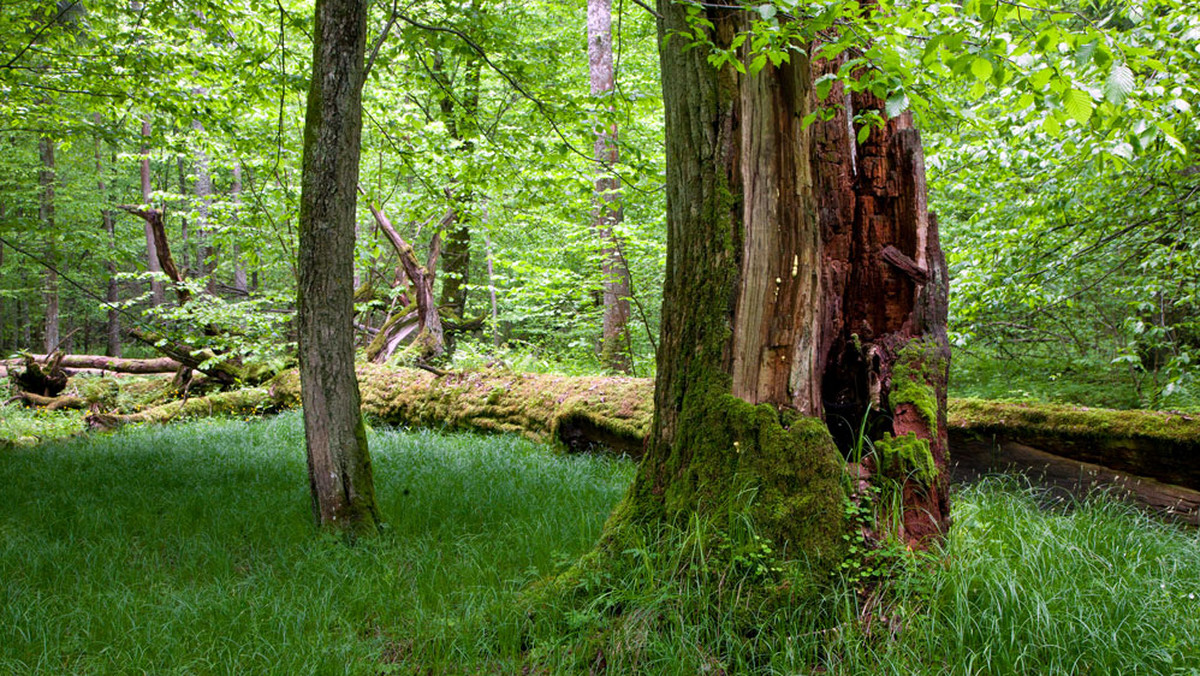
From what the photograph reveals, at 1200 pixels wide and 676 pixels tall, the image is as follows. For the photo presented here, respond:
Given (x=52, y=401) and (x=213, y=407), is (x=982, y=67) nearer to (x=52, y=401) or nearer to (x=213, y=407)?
(x=213, y=407)

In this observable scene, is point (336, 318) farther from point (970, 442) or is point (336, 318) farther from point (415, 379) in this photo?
point (415, 379)

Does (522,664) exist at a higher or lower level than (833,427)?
lower

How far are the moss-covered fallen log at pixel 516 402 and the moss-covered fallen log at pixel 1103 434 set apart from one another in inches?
114

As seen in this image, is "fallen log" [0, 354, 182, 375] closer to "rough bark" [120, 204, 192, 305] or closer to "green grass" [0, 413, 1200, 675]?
"rough bark" [120, 204, 192, 305]

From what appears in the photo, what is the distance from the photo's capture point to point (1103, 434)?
4426 mm

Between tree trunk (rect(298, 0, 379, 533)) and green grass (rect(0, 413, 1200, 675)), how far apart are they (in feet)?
1.29

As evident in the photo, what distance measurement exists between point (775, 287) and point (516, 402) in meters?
5.60

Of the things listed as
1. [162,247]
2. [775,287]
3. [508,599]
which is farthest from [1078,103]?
[162,247]

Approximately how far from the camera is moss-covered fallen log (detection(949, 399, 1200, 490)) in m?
4.19

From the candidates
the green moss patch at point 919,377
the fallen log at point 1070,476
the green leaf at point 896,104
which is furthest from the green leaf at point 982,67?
the fallen log at point 1070,476

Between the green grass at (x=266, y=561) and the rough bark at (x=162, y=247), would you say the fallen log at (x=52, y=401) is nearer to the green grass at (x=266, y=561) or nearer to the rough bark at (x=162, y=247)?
the rough bark at (x=162, y=247)

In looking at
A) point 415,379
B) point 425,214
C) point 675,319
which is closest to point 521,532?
point 675,319

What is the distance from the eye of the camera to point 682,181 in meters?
3.39

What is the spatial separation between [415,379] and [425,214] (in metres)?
3.05
